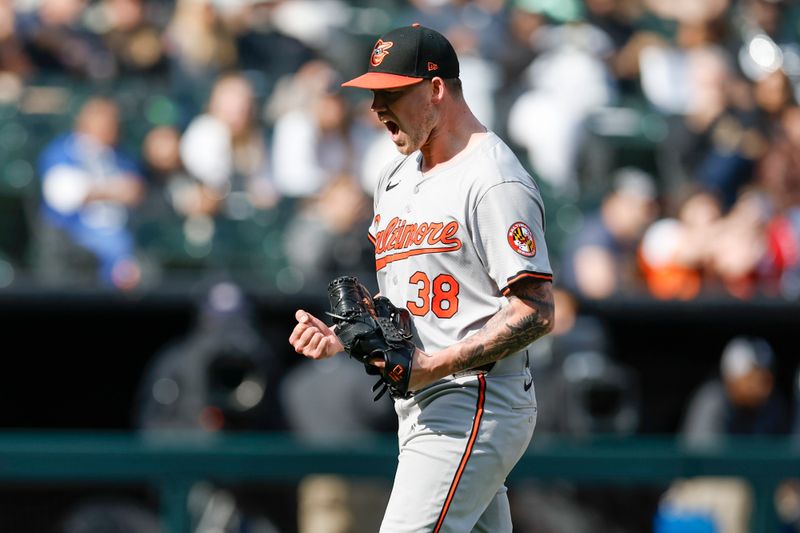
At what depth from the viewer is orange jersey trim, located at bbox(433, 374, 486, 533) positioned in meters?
3.45

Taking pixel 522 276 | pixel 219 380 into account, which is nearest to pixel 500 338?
pixel 522 276

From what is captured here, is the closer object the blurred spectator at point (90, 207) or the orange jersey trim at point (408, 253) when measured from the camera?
the orange jersey trim at point (408, 253)

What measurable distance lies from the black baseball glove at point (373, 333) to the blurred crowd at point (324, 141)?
161 inches

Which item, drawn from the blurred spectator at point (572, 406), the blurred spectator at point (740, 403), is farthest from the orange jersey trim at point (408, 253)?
the blurred spectator at point (740, 403)

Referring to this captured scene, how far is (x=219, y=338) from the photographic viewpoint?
7.29 m

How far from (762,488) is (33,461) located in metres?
3.70

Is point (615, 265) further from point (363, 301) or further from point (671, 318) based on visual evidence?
point (363, 301)

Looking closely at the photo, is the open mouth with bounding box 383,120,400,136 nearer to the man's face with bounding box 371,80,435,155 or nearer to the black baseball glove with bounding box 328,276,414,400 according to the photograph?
the man's face with bounding box 371,80,435,155

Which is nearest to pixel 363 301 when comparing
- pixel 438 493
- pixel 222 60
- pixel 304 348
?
pixel 304 348

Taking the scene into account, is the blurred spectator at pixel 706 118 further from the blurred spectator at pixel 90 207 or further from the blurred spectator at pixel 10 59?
the blurred spectator at pixel 10 59

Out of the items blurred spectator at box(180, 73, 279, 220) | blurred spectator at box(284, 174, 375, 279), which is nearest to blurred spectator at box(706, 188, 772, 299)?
blurred spectator at box(284, 174, 375, 279)

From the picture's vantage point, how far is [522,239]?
3.35 metres

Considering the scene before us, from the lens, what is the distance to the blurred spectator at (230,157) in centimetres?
862

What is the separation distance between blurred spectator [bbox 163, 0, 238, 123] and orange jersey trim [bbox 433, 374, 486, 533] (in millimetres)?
6042
